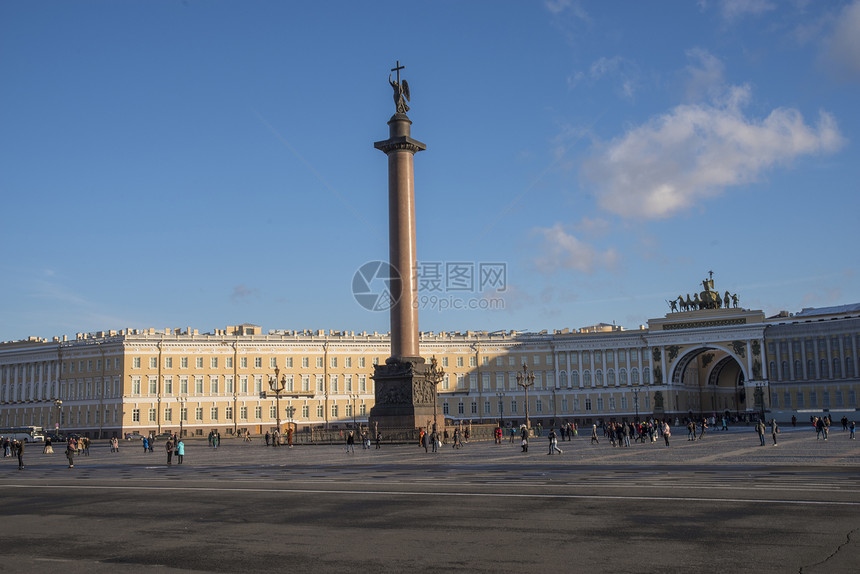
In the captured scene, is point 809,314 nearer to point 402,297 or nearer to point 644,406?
point 644,406

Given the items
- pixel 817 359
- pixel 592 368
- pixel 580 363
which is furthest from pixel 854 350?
pixel 580 363

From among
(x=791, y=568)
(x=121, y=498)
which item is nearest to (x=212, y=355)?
(x=121, y=498)

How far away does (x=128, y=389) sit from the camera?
325ft

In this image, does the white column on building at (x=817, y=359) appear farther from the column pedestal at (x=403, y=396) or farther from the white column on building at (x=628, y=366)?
the column pedestal at (x=403, y=396)

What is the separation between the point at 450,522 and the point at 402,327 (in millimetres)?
35320

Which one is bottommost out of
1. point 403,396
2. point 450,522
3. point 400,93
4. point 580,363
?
point 450,522

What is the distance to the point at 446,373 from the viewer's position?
118 meters

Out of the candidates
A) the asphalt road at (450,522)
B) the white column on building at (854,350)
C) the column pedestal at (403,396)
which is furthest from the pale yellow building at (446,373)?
the asphalt road at (450,522)

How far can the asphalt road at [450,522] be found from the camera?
12219 millimetres

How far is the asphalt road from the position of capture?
1222 cm

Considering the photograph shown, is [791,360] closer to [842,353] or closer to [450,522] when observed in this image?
[842,353]

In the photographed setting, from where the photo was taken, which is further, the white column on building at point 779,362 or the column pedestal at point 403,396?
the white column on building at point 779,362

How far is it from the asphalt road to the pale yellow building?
7188 centimetres

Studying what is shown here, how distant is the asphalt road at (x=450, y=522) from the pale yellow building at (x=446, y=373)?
71.9 m
